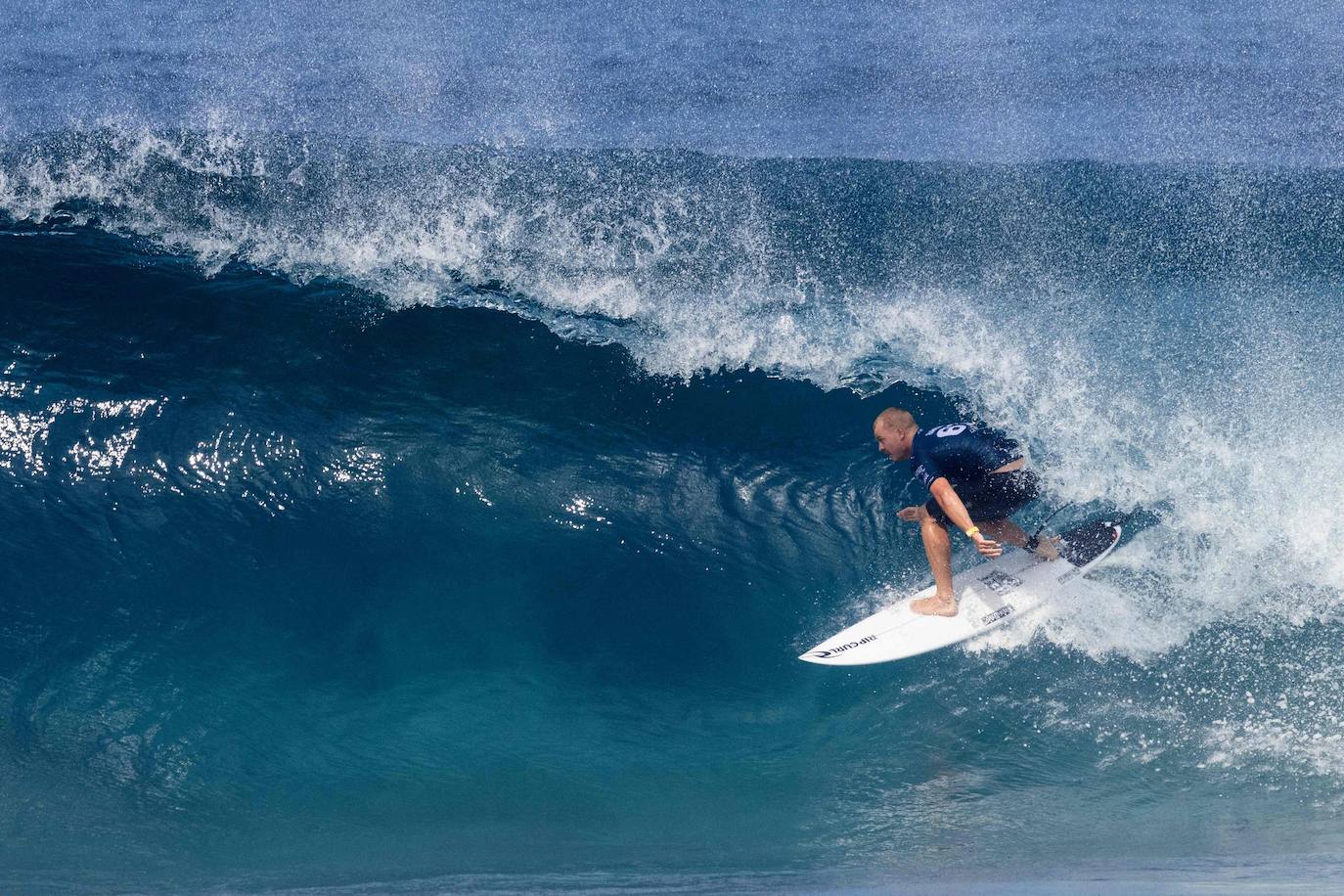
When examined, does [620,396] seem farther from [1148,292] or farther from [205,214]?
[1148,292]

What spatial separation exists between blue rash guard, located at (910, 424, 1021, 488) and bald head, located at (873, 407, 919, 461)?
0.09 m

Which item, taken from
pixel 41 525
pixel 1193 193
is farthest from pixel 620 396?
pixel 1193 193

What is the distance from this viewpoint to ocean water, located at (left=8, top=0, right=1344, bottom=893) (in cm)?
548

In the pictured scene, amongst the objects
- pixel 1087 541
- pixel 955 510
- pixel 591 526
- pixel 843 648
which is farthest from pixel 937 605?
Result: pixel 591 526

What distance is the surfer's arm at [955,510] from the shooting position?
5.45 meters

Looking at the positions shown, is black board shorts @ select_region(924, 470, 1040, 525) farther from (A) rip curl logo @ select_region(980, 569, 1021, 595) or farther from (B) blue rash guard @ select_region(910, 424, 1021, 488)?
(A) rip curl logo @ select_region(980, 569, 1021, 595)

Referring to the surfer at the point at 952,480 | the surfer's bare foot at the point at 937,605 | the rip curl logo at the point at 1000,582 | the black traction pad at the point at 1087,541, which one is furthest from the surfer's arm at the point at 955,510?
the black traction pad at the point at 1087,541

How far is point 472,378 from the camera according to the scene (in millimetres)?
7270

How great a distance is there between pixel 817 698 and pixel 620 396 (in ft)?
8.12

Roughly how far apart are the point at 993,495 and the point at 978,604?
2.16 ft

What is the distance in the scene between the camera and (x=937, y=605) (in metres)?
6.09

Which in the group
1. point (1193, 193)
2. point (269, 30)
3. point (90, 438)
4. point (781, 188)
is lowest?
point (90, 438)

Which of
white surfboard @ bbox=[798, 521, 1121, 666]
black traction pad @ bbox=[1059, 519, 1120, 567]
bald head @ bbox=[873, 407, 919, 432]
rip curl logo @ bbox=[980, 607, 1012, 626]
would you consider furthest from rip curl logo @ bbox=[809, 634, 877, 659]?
black traction pad @ bbox=[1059, 519, 1120, 567]

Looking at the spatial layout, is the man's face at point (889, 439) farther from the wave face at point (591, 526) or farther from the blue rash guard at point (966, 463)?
the wave face at point (591, 526)
